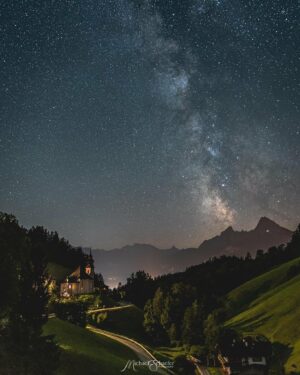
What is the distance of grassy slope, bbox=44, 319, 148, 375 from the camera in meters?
39.7

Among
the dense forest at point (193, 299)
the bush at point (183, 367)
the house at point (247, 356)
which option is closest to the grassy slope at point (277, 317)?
the house at point (247, 356)

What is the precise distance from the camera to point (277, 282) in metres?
120

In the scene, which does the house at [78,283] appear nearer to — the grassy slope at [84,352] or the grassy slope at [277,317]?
the grassy slope at [277,317]

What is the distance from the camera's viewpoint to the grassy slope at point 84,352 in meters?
39.7

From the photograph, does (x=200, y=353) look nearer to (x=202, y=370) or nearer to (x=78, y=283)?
(x=202, y=370)

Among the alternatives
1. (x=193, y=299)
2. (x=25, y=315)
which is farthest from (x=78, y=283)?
(x=25, y=315)

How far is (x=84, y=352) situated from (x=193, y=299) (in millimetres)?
69530

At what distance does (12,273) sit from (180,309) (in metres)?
78.3

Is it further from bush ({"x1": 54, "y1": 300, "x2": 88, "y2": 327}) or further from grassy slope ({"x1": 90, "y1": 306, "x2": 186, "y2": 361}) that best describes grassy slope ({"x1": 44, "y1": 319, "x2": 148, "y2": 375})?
grassy slope ({"x1": 90, "y1": 306, "x2": 186, "y2": 361})

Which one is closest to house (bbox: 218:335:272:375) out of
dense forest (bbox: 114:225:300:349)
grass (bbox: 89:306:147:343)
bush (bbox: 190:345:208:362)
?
dense forest (bbox: 114:225:300:349)

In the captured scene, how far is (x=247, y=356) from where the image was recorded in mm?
64875

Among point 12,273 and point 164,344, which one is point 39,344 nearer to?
point 12,273

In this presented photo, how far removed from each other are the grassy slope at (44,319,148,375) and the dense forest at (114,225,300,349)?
26013 mm

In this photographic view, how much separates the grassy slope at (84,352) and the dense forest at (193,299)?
26.0 meters
